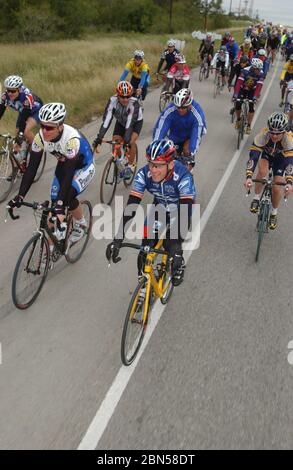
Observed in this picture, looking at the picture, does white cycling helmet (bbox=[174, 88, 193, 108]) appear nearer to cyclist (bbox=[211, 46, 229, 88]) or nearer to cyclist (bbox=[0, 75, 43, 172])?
cyclist (bbox=[0, 75, 43, 172])

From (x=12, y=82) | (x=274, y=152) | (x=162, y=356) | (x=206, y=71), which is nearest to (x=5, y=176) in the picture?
(x=12, y=82)

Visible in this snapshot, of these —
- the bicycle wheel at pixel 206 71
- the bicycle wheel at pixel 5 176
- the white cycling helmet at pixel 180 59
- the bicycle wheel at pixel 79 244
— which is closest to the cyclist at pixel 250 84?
the white cycling helmet at pixel 180 59

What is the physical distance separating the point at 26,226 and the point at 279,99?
53.9ft

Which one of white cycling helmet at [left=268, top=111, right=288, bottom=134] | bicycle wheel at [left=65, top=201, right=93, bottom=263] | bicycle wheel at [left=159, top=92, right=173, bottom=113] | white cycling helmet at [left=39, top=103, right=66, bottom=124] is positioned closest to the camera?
white cycling helmet at [left=39, top=103, right=66, bottom=124]

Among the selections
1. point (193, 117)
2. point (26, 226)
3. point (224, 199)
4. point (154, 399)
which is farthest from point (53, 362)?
point (224, 199)

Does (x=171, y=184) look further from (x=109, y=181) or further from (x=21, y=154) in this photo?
(x=21, y=154)

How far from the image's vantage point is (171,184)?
4664 millimetres

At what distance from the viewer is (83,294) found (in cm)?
553

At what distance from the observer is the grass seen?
14734 mm

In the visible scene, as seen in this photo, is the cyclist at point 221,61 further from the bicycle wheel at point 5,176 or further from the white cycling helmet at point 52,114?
the white cycling helmet at point 52,114

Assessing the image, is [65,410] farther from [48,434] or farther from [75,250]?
[75,250]

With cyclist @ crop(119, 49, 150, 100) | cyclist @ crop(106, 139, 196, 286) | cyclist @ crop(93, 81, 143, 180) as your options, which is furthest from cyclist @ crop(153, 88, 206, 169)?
cyclist @ crop(119, 49, 150, 100)

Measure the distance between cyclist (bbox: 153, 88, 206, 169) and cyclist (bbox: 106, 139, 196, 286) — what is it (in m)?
2.42
